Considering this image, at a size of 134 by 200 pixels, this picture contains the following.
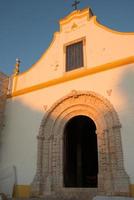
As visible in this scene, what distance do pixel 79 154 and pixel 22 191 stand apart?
4.09m

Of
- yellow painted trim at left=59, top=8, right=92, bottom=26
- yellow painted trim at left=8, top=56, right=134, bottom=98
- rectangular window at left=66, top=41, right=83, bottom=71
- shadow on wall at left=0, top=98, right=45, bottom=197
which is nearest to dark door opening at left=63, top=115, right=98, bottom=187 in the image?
shadow on wall at left=0, top=98, right=45, bottom=197

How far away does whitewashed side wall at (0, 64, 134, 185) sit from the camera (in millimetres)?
8164

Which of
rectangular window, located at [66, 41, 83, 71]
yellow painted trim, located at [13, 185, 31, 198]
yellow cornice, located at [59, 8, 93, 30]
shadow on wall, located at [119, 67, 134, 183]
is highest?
yellow cornice, located at [59, 8, 93, 30]

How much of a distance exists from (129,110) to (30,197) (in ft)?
17.1

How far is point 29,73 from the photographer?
38.9 ft

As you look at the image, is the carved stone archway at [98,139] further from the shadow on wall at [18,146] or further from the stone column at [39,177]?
the shadow on wall at [18,146]

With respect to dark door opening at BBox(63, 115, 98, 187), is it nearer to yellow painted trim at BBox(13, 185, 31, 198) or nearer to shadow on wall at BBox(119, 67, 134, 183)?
yellow painted trim at BBox(13, 185, 31, 198)

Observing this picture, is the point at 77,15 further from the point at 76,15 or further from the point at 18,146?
the point at 18,146

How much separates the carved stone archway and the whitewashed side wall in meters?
0.28

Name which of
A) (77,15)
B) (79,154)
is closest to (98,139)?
(79,154)

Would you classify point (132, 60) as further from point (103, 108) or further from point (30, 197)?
point (30, 197)

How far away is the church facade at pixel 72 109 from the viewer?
8084 millimetres

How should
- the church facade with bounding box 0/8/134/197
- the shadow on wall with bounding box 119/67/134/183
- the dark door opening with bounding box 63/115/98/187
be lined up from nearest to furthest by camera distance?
the shadow on wall with bounding box 119/67/134/183 → the church facade with bounding box 0/8/134/197 → the dark door opening with bounding box 63/115/98/187

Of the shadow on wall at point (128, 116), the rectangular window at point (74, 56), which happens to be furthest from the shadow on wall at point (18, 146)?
the shadow on wall at point (128, 116)
